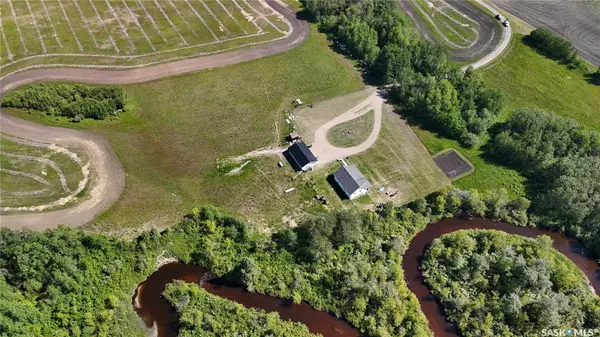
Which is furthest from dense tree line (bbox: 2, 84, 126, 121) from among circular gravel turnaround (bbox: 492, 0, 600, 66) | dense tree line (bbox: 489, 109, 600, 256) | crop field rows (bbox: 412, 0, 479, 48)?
circular gravel turnaround (bbox: 492, 0, 600, 66)

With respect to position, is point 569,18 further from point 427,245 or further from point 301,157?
point 301,157

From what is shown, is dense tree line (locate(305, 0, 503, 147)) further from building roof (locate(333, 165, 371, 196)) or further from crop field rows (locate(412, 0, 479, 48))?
building roof (locate(333, 165, 371, 196))

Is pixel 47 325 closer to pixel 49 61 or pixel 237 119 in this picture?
pixel 237 119

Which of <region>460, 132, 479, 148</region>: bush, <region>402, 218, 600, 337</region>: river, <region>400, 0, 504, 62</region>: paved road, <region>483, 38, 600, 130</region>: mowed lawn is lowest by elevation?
<region>402, 218, 600, 337</region>: river

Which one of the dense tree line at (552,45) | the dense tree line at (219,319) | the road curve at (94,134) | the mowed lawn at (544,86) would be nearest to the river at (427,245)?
the dense tree line at (219,319)

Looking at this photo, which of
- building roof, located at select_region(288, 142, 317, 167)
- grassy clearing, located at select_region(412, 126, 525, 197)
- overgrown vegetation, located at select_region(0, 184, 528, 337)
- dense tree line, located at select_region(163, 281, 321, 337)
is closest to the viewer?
overgrown vegetation, located at select_region(0, 184, 528, 337)

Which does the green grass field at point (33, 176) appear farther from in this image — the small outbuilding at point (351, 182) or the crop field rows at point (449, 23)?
the crop field rows at point (449, 23)
